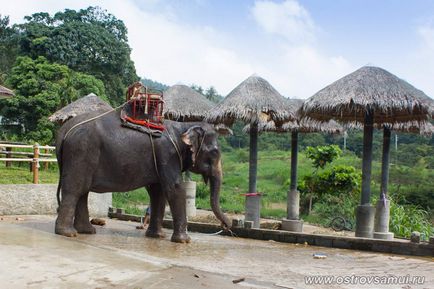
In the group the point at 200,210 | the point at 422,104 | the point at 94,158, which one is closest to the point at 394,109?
the point at 422,104

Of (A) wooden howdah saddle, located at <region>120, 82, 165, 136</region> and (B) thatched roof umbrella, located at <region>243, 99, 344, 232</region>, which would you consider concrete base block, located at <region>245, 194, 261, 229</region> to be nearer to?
(B) thatched roof umbrella, located at <region>243, 99, 344, 232</region>

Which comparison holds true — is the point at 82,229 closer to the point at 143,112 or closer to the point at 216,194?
the point at 143,112

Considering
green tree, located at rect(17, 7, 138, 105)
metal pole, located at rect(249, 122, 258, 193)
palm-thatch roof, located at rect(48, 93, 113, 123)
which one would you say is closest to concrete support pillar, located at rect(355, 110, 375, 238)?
metal pole, located at rect(249, 122, 258, 193)

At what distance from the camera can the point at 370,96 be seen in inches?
372

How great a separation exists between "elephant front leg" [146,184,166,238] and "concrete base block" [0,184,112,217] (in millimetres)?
4093

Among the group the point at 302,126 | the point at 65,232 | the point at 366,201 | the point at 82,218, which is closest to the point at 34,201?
the point at 82,218

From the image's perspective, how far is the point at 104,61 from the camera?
111 ft

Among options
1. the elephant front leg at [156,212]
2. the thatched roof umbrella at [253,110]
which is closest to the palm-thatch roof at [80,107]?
the thatched roof umbrella at [253,110]

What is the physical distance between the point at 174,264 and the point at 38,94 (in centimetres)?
1842

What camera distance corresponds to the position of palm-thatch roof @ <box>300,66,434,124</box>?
9391mm

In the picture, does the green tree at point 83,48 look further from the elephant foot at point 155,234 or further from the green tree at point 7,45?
the elephant foot at point 155,234

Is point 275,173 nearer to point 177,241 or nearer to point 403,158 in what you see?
point 403,158

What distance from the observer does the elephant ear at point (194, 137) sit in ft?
30.0

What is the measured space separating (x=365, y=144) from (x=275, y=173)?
21.6m
